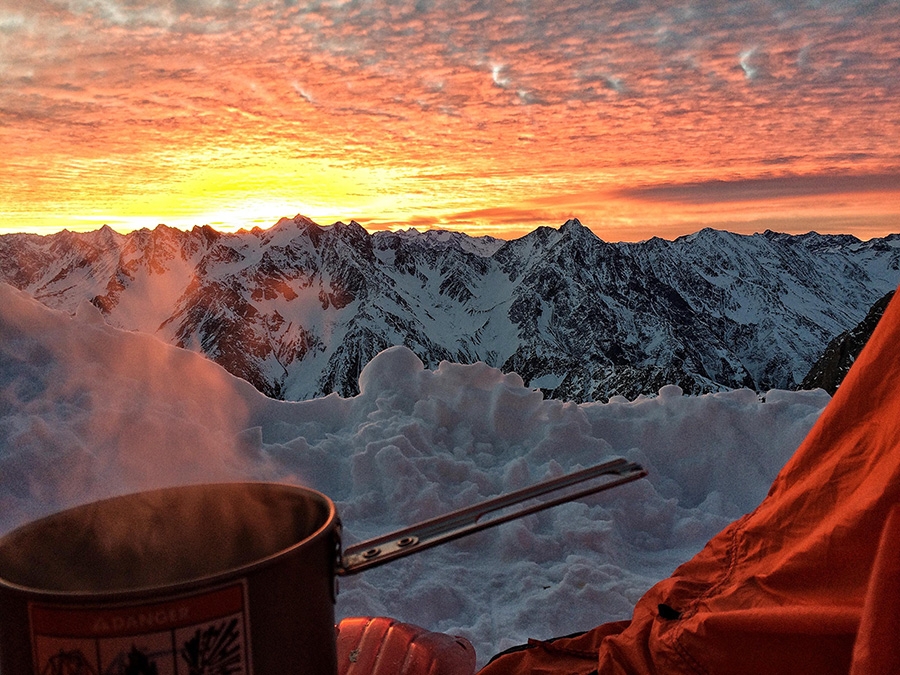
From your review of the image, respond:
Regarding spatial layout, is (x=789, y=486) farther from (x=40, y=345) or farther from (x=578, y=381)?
(x=578, y=381)

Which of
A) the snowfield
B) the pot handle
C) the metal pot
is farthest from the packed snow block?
the snowfield

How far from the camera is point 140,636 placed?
1.18 meters

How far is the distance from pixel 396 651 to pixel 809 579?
4.94 feet

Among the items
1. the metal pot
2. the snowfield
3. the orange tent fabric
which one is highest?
the metal pot

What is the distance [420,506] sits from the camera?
5.36 meters

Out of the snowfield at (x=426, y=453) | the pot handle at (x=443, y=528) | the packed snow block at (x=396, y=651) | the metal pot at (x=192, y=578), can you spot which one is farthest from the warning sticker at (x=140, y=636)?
the snowfield at (x=426, y=453)

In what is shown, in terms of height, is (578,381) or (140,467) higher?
(140,467)

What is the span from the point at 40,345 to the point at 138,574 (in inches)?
171

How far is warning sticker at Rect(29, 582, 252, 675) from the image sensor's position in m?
1.17

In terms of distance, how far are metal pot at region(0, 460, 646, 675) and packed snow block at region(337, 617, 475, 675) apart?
101 cm

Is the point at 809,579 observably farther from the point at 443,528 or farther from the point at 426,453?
the point at 426,453

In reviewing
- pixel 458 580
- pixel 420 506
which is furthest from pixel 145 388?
pixel 458 580

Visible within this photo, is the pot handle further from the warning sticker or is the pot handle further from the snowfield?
the snowfield

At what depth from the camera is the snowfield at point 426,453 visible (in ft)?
14.5
